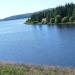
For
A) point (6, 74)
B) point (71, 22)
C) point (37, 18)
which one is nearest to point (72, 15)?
point (71, 22)

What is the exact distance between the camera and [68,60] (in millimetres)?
25000

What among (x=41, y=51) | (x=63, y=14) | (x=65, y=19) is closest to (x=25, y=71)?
(x=41, y=51)

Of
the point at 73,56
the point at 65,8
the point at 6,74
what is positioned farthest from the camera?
the point at 65,8

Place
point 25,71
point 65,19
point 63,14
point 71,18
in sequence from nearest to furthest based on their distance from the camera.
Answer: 1. point 25,71
2. point 71,18
3. point 65,19
4. point 63,14

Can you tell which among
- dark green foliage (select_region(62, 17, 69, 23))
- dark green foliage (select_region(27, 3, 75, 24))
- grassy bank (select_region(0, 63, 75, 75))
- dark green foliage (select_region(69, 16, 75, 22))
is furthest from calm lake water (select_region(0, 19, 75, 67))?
dark green foliage (select_region(27, 3, 75, 24))

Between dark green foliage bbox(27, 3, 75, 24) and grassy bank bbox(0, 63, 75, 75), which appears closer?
grassy bank bbox(0, 63, 75, 75)

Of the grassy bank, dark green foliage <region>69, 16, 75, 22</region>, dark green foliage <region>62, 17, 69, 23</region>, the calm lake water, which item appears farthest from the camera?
dark green foliage <region>62, 17, 69, 23</region>

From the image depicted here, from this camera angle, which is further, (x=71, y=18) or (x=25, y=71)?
(x=71, y=18)

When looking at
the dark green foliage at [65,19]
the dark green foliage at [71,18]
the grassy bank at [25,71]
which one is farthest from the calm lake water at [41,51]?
the dark green foliage at [65,19]

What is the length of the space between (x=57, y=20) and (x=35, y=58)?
→ 2692 inches

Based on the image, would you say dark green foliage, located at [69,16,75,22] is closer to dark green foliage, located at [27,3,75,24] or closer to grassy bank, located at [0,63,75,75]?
dark green foliage, located at [27,3,75,24]

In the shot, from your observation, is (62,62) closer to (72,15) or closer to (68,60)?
(68,60)

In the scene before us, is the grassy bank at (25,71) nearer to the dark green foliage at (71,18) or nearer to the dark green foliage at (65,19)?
the dark green foliage at (71,18)

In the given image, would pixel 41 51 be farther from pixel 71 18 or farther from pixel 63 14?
pixel 63 14
